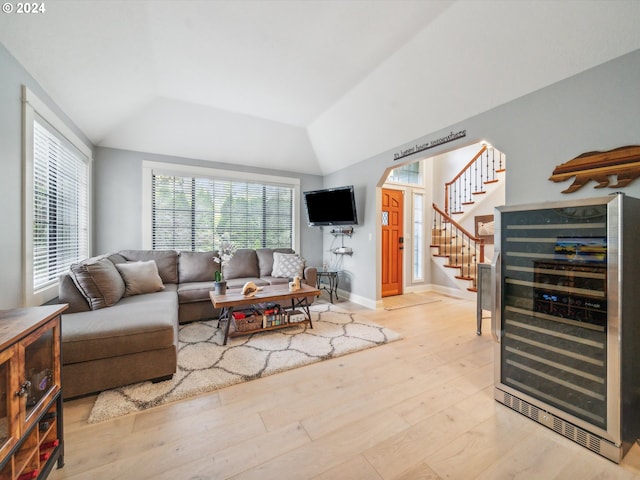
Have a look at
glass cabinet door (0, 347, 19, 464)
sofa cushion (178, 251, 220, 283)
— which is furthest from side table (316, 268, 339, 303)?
glass cabinet door (0, 347, 19, 464)

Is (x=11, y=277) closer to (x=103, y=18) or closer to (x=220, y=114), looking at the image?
(x=103, y=18)

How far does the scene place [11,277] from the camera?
1.84 m

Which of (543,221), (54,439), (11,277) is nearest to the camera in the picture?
(54,439)

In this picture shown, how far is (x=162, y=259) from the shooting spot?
3.76 m

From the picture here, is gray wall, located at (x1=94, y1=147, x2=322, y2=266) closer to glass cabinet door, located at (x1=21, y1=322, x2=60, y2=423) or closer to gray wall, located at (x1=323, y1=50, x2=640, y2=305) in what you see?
glass cabinet door, located at (x1=21, y1=322, x2=60, y2=423)

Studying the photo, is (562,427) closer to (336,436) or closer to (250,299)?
(336,436)

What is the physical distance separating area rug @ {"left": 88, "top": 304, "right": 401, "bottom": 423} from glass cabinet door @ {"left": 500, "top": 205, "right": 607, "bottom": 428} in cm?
129

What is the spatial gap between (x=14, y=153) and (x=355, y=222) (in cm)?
368

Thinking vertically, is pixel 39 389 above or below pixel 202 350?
above

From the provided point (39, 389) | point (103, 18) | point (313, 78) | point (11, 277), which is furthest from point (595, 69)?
point (11, 277)

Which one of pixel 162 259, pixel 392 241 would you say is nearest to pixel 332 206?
pixel 392 241

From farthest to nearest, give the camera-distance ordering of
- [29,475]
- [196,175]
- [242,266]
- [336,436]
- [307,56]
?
1. [196,175]
2. [242,266]
3. [307,56]
4. [336,436]
5. [29,475]

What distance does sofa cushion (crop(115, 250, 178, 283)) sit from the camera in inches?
143

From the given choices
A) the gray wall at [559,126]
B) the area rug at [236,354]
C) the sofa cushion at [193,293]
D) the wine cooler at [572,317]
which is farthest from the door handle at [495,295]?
the sofa cushion at [193,293]
